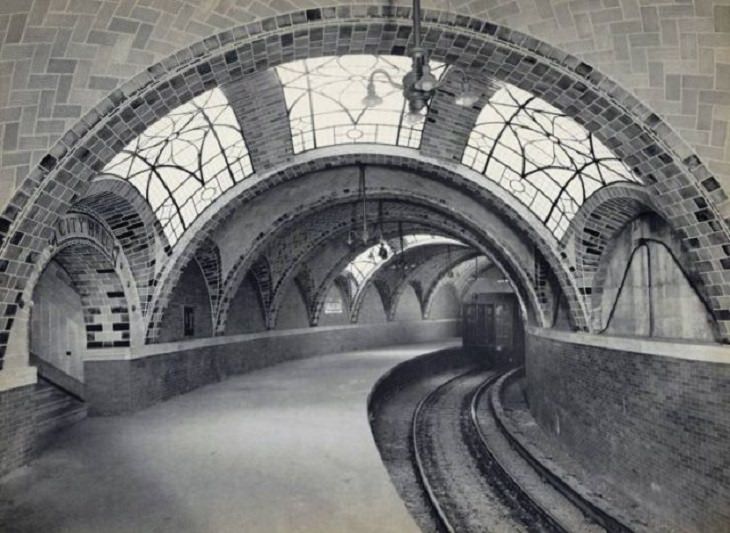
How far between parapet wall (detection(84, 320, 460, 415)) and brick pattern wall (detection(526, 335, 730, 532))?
861cm

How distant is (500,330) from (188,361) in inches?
640

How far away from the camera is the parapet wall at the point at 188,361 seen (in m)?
10.9

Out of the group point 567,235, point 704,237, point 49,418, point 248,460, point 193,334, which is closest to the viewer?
point 704,237

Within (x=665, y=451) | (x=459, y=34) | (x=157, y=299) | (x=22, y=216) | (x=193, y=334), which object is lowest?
(x=665, y=451)

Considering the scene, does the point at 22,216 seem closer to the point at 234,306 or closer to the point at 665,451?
the point at 665,451

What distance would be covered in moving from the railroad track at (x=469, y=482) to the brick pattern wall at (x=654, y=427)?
1168 mm

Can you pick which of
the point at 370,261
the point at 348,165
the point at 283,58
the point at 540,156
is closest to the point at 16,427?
the point at 283,58

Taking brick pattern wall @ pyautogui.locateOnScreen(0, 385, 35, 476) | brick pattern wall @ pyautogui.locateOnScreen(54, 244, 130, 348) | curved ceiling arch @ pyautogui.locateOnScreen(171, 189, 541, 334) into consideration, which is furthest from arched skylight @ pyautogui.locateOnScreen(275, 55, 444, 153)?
brick pattern wall @ pyautogui.locateOnScreen(0, 385, 35, 476)

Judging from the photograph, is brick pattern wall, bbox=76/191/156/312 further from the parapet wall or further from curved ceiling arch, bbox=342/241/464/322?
curved ceiling arch, bbox=342/241/464/322

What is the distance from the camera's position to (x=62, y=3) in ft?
16.5

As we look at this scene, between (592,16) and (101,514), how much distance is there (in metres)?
6.97

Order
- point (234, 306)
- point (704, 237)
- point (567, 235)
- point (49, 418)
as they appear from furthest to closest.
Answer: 1. point (234, 306)
2. point (567, 235)
3. point (49, 418)
4. point (704, 237)

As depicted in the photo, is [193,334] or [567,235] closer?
[567,235]

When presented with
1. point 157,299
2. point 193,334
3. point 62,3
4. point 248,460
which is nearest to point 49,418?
point 157,299
